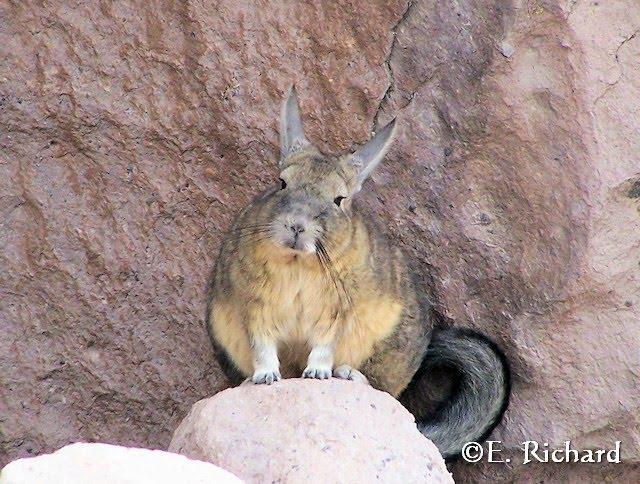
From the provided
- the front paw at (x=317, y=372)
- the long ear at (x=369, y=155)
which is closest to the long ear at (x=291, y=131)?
the long ear at (x=369, y=155)

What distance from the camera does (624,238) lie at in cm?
522

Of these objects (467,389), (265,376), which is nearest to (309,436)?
(265,376)

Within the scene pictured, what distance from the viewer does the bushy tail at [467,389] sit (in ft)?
17.4

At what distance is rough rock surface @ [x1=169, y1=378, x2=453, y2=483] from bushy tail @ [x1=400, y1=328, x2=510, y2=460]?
88cm

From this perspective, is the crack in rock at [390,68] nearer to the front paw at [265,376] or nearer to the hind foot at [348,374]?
the hind foot at [348,374]

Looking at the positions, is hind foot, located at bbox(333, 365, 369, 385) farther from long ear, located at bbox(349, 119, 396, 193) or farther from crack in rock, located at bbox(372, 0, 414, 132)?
crack in rock, located at bbox(372, 0, 414, 132)

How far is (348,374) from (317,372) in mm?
205

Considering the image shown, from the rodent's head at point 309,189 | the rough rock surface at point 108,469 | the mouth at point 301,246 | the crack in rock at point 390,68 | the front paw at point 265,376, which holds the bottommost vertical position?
the front paw at point 265,376

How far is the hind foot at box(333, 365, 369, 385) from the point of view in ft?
16.7

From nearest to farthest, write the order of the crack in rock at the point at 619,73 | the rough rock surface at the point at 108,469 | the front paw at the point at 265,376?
the rough rock surface at the point at 108,469 < the front paw at the point at 265,376 < the crack in rock at the point at 619,73

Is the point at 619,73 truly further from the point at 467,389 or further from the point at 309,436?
the point at 309,436

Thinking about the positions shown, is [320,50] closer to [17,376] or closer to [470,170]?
[470,170]

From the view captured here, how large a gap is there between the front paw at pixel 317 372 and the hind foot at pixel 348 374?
10cm

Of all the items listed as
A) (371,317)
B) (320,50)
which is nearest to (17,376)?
(371,317)
